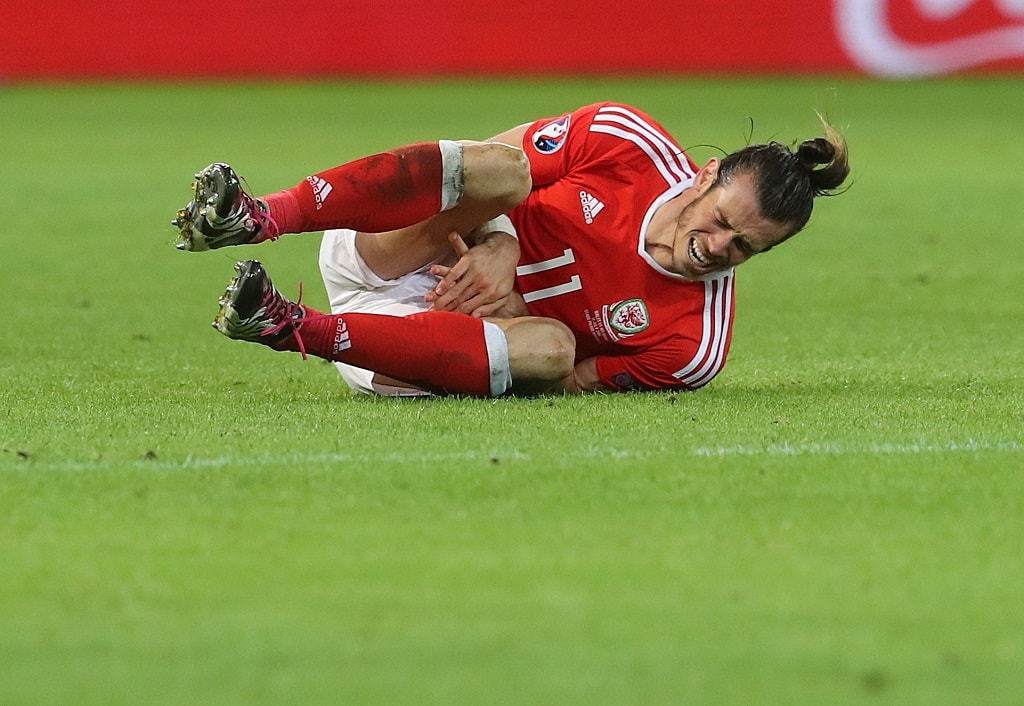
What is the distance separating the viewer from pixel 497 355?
509cm

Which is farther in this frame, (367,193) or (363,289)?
(363,289)

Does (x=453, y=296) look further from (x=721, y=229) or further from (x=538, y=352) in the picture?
(x=721, y=229)

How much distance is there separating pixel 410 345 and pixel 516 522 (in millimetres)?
1399

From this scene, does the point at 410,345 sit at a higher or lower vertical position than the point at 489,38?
lower

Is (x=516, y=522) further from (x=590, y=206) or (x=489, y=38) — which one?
(x=489, y=38)

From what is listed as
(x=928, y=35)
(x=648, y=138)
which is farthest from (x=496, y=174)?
(x=928, y=35)

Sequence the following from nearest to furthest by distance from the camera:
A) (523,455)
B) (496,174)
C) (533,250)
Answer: (523,455) < (496,174) < (533,250)

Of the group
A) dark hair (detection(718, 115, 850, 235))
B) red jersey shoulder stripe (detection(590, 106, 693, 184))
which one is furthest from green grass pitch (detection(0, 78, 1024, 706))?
red jersey shoulder stripe (detection(590, 106, 693, 184))

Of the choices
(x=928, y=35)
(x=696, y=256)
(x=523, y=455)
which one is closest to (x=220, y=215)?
(x=523, y=455)

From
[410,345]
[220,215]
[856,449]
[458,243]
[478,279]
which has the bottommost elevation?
[856,449]

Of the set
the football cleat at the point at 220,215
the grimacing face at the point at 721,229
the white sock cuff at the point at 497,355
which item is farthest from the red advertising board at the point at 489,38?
the football cleat at the point at 220,215

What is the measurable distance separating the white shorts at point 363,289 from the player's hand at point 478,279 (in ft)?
0.35

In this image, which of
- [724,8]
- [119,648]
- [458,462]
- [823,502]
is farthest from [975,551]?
[724,8]

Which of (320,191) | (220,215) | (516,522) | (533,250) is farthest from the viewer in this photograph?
(533,250)
